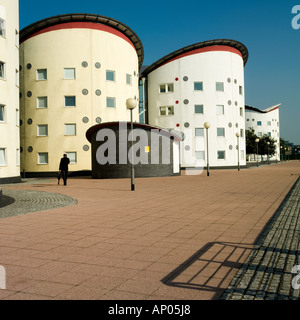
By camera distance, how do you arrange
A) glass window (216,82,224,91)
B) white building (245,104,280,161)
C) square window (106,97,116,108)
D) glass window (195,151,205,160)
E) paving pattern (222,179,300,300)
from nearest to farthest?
paving pattern (222,179,300,300), square window (106,97,116,108), glass window (195,151,205,160), glass window (216,82,224,91), white building (245,104,280,161)

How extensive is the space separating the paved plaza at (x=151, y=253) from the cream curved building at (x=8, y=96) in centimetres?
1561

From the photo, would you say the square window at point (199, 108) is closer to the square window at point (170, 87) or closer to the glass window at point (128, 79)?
the square window at point (170, 87)

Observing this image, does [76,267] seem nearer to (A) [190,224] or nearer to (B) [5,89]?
(A) [190,224]

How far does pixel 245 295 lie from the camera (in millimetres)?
3525

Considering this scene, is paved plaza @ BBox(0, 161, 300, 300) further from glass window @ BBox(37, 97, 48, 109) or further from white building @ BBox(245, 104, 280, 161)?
white building @ BBox(245, 104, 280, 161)

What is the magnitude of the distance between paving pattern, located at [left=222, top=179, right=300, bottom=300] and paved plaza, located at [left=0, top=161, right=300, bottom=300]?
10mm

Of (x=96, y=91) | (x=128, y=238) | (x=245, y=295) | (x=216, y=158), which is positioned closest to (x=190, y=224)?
(x=128, y=238)

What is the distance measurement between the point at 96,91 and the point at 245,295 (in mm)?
32684

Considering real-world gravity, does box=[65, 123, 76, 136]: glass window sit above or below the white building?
below

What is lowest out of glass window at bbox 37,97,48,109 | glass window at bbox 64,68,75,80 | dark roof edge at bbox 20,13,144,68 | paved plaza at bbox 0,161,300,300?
paved plaza at bbox 0,161,300,300

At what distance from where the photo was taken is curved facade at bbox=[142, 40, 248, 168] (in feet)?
144

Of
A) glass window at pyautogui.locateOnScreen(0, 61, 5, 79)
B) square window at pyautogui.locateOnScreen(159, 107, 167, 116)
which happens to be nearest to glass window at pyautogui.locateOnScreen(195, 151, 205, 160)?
square window at pyautogui.locateOnScreen(159, 107, 167, 116)

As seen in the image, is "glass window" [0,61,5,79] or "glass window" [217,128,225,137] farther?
"glass window" [217,128,225,137]

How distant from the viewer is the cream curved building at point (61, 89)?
33969mm
